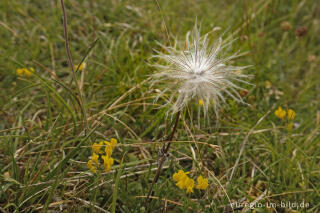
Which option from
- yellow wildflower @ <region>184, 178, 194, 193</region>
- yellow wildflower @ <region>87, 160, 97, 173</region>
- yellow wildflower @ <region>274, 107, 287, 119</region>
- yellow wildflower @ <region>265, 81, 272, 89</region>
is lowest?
yellow wildflower @ <region>184, 178, 194, 193</region>

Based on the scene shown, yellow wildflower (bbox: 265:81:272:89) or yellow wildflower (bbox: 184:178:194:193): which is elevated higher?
yellow wildflower (bbox: 265:81:272:89)

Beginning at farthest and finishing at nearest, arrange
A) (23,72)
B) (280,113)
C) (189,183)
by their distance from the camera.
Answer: (23,72) → (280,113) → (189,183)

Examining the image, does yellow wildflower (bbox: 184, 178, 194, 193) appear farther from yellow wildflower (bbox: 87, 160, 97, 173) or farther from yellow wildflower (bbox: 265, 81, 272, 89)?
yellow wildflower (bbox: 265, 81, 272, 89)

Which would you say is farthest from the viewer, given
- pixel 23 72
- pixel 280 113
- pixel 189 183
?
pixel 23 72

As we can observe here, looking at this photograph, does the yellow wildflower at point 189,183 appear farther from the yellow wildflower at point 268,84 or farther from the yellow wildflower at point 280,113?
the yellow wildflower at point 268,84

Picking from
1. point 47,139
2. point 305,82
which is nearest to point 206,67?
point 47,139

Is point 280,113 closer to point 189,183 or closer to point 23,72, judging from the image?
point 189,183

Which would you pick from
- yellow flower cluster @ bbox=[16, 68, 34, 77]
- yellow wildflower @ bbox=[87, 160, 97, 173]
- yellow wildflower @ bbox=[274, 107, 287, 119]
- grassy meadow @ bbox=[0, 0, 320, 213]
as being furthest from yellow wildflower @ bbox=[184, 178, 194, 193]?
yellow flower cluster @ bbox=[16, 68, 34, 77]

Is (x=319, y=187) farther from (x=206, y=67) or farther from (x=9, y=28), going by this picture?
(x=9, y=28)

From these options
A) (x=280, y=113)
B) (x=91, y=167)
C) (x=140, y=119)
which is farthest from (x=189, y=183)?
(x=280, y=113)
